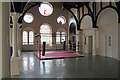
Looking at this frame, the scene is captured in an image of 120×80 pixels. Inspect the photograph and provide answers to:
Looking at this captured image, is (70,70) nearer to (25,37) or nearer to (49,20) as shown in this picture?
(25,37)

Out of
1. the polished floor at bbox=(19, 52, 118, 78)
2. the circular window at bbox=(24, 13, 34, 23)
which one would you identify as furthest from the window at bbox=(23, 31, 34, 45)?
the polished floor at bbox=(19, 52, 118, 78)

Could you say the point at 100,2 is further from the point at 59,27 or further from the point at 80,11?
the point at 59,27

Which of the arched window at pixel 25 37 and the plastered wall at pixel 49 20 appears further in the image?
the plastered wall at pixel 49 20

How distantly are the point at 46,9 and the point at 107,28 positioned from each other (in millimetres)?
9047

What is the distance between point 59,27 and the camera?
54.6 ft

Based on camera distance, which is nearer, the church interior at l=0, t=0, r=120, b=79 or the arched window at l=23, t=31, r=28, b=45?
the church interior at l=0, t=0, r=120, b=79

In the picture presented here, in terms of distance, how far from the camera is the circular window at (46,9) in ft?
53.1

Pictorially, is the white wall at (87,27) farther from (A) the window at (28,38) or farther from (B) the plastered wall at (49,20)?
(A) the window at (28,38)

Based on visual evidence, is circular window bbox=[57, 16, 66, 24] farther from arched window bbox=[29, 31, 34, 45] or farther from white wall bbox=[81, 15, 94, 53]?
white wall bbox=[81, 15, 94, 53]

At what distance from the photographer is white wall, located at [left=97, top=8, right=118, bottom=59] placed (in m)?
8.83

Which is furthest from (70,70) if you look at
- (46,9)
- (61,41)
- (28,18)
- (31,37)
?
(46,9)

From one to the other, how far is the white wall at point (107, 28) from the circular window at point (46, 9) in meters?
7.71

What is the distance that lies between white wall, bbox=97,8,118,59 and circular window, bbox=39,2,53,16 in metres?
7.71

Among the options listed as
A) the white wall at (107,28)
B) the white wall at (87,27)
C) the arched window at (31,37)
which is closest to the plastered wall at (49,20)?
the arched window at (31,37)
